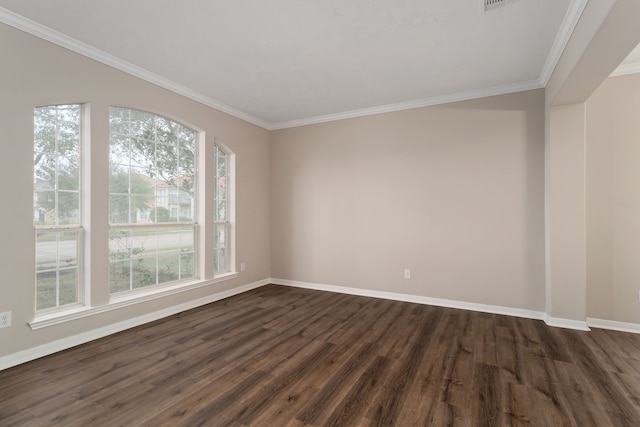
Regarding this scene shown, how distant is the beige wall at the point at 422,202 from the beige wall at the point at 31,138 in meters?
1.91

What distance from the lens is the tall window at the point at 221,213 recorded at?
4.52 m

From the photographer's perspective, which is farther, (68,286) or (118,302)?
(118,302)

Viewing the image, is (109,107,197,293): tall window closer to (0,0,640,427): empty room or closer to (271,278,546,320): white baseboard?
(0,0,640,427): empty room

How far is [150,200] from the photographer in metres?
3.62

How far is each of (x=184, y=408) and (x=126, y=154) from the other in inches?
109

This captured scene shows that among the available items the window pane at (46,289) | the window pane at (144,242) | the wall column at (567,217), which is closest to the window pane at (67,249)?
the window pane at (46,289)

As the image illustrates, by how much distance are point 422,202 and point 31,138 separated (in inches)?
171

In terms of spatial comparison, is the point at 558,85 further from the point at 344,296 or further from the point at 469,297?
the point at 344,296

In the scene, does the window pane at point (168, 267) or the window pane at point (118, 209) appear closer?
the window pane at point (118, 209)

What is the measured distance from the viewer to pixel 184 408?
1908 mm

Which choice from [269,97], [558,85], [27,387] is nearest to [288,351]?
[27,387]

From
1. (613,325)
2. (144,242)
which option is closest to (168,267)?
(144,242)

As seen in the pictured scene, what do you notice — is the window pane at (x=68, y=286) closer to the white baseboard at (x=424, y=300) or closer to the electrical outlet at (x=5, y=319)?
the electrical outlet at (x=5, y=319)

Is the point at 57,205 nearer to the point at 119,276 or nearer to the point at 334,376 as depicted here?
the point at 119,276
